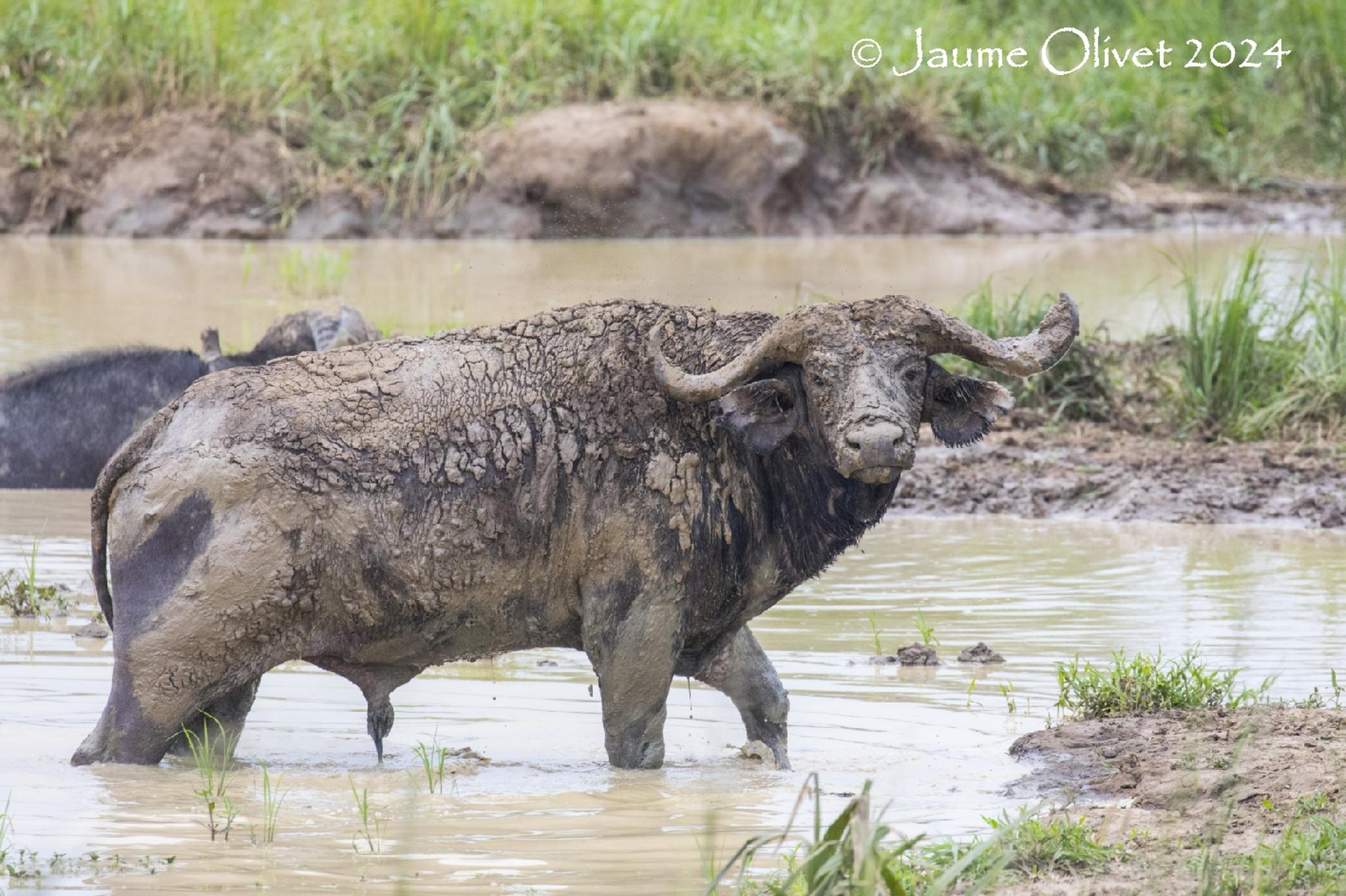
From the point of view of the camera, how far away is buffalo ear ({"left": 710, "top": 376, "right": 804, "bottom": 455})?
583 centimetres

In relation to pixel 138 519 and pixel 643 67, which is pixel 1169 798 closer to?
pixel 138 519

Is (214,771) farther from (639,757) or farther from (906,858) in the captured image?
(906,858)

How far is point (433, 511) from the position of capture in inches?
233

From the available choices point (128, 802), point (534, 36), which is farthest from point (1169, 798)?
point (534, 36)

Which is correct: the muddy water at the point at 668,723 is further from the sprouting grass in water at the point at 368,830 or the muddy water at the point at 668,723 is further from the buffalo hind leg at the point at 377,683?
the buffalo hind leg at the point at 377,683

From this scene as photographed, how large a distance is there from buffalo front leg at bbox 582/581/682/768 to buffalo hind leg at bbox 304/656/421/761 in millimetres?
608

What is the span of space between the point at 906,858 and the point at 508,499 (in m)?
1.70

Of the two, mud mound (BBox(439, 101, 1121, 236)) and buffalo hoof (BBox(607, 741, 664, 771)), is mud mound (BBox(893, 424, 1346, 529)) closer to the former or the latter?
buffalo hoof (BBox(607, 741, 664, 771))

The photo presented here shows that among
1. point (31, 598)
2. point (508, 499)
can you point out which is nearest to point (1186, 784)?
point (508, 499)

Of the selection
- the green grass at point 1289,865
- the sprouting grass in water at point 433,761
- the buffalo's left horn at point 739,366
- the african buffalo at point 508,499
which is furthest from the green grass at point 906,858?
the buffalo's left horn at point 739,366

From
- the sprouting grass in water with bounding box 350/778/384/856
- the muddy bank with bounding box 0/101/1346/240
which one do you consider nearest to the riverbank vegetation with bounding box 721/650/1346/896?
the sprouting grass in water with bounding box 350/778/384/856

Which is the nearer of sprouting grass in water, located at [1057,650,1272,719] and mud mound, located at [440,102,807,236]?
sprouting grass in water, located at [1057,650,1272,719]

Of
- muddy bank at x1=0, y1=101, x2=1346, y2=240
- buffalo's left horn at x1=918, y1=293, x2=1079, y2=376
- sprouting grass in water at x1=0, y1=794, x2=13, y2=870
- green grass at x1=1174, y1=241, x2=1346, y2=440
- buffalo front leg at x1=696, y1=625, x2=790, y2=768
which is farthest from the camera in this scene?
muddy bank at x1=0, y1=101, x2=1346, y2=240

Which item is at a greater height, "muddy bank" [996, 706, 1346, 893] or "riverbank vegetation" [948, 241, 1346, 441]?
"riverbank vegetation" [948, 241, 1346, 441]
